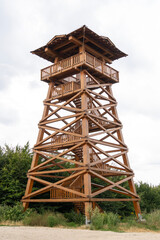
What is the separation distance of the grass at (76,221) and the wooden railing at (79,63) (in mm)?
10295

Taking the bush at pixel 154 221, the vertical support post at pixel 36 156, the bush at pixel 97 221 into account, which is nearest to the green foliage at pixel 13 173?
the vertical support post at pixel 36 156

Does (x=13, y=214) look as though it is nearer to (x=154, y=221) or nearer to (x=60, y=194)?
(x=60, y=194)

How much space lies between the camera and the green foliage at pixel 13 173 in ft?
66.2

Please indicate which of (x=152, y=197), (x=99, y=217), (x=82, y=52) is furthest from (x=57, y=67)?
(x=152, y=197)

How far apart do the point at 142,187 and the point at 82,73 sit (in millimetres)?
14947

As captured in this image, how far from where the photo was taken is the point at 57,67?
21297 mm

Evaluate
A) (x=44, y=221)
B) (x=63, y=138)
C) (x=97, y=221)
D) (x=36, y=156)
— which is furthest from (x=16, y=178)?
(x=97, y=221)

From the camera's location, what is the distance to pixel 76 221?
56.4ft

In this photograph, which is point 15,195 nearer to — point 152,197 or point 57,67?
point 57,67

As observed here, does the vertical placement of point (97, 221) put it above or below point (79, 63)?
below

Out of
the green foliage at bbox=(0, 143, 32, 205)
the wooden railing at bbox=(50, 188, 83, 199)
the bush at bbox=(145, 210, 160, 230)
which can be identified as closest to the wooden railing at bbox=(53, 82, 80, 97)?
the green foliage at bbox=(0, 143, 32, 205)

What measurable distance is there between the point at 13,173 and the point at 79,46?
36.8 ft

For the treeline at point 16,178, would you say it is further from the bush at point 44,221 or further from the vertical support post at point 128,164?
the bush at point 44,221

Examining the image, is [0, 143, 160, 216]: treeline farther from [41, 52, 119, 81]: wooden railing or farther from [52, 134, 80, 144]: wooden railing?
[41, 52, 119, 81]: wooden railing
